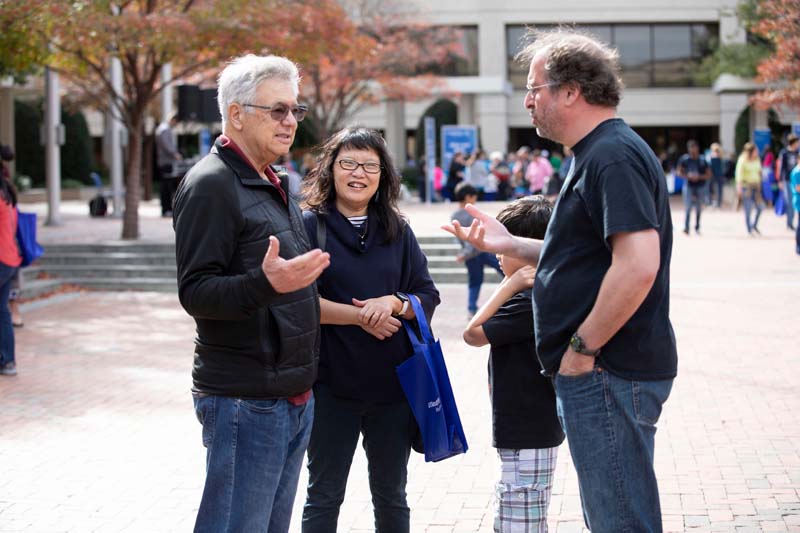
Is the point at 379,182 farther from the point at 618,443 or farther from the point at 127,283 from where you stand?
the point at 127,283

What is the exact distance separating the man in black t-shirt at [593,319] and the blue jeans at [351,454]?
1.02 metres

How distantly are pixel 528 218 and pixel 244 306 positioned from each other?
53.7 inches

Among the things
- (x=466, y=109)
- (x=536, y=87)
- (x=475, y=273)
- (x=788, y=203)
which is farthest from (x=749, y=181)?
(x=466, y=109)

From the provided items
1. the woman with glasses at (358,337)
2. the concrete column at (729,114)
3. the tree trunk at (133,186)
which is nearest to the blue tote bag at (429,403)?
the woman with glasses at (358,337)

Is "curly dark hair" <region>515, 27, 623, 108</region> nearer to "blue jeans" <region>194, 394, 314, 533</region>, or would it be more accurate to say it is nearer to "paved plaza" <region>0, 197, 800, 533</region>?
"blue jeans" <region>194, 394, 314, 533</region>

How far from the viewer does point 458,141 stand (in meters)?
33.0

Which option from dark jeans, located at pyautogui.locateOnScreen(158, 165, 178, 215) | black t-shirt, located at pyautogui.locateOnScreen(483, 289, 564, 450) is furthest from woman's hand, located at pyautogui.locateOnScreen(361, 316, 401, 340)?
dark jeans, located at pyautogui.locateOnScreen(158, 165, 178, 215)

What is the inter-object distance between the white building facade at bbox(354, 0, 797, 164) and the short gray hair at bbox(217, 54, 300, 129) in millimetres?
42242

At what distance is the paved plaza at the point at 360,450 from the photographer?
5.48m

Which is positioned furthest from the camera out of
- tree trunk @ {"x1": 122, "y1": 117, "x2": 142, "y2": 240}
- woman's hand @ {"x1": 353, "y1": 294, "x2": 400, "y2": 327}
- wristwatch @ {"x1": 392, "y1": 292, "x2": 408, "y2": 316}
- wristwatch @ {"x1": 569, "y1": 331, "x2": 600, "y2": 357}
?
tree trunk @ {"x1": 122, "y1": 117, "x2": 142, "y2": 240}

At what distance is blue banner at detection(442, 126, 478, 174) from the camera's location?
32938 millimetres

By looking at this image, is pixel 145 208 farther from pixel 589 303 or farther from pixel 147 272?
pixel 589 303

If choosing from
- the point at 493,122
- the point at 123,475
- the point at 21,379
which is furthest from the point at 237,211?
the point at 493,122

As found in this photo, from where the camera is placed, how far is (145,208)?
99.0 ft
